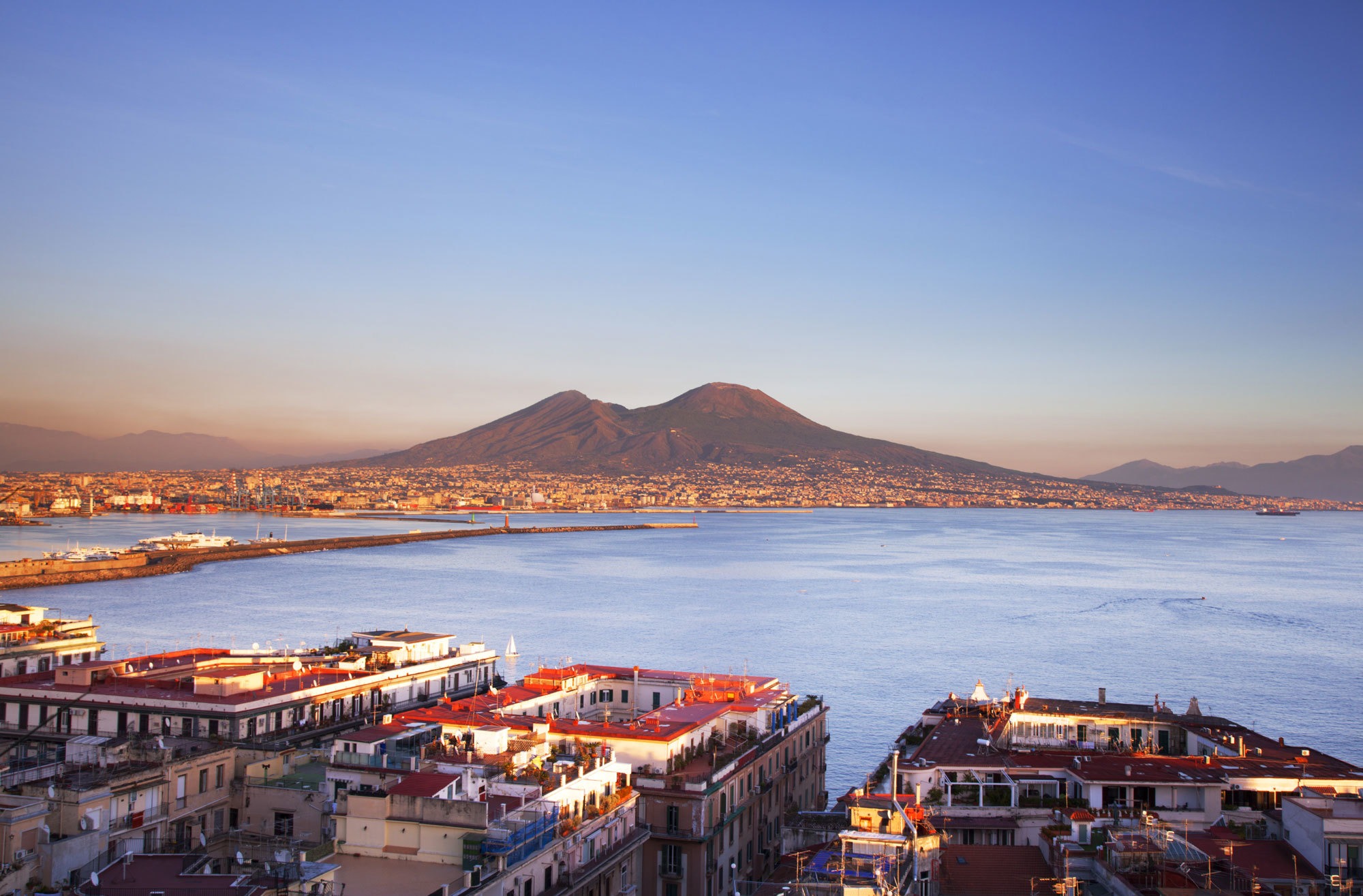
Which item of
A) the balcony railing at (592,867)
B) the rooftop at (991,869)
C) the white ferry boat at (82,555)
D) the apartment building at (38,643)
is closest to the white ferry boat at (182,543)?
the white ferry boat at (82,555)

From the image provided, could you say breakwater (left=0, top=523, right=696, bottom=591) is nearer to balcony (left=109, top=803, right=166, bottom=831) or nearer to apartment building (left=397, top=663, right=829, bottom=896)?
apartment building (left=397, top=663, right=829, bottom=896)

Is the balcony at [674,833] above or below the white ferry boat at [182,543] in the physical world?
above

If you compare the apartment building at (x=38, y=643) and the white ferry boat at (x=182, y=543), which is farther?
the white ferry boat at (x=182, y=543)

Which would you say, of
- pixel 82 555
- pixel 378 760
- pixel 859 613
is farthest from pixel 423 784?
pixel 82 555

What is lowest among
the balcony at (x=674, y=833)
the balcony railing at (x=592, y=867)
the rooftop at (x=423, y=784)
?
the balcony at (x=674, y=833)

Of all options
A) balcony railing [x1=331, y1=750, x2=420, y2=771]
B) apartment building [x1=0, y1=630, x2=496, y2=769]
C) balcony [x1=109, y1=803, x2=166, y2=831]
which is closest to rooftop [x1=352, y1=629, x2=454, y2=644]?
apartment building [x1=0, y1=630, x2=496, y2=769]

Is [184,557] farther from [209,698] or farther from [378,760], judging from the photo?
[378,760]

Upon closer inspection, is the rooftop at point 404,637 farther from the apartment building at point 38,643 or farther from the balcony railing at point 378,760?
the balcony railing at point 378,760

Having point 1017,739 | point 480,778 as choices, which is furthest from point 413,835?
point 1017,739
